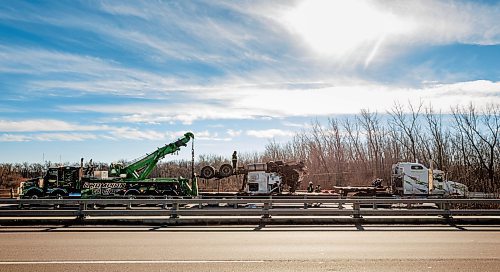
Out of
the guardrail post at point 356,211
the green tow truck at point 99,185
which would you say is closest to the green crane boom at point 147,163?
the green tow truck at point 99,185

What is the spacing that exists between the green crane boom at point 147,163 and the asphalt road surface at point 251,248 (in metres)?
15.0

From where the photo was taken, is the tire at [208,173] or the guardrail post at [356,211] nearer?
the guardrail post at [356,211]

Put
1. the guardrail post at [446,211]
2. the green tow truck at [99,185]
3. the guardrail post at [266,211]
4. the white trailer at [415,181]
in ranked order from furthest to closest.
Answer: the white trailer at [415,181]
the green tow truck at [99,185]
the guardrail post at [446,211]
the guardrail post at [266,211]

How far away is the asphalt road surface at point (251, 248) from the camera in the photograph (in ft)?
28.7

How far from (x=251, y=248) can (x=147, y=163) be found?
21.3 m

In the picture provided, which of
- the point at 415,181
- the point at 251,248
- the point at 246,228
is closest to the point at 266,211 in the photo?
the point at 246,228

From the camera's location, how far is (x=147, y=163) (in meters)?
30.9

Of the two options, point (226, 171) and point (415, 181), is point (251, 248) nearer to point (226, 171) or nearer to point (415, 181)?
point (226, 171)

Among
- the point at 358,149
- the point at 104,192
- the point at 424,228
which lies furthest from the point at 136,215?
the point at 358,149

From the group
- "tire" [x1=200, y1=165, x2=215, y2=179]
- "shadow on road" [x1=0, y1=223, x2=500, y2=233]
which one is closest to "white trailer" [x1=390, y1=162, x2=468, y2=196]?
"tire" [x1=200, y1=165, x2=215, y2=179]

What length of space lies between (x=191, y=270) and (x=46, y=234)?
7.11m

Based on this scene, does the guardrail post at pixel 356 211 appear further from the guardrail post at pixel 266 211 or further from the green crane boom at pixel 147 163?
the green crane boom at pixel 147 163

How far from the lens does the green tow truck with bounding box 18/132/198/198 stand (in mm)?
29156

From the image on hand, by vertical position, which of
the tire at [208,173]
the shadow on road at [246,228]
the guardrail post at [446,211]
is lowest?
the shadow on road at [246,228]
